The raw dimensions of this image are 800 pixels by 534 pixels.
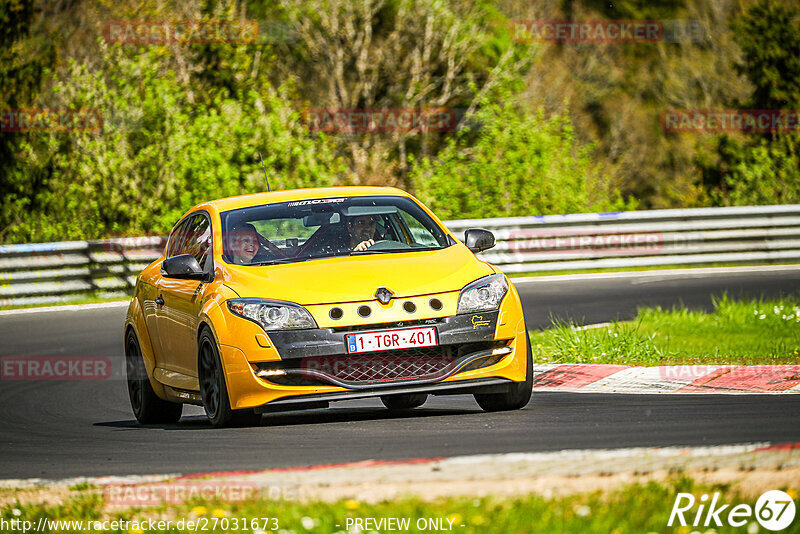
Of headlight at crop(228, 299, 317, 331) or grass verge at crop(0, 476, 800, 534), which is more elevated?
grass verge at crop(0, 476, 800, 534)

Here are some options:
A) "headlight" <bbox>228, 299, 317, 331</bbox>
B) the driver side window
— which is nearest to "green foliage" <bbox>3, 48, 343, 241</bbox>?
the driver side window

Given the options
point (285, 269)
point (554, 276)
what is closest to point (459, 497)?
point (285, 269)

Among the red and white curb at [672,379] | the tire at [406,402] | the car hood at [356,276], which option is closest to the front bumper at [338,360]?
the car hood at [356,276]

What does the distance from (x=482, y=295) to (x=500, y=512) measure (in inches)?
132

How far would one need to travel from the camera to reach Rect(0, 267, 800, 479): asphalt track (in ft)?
22.6

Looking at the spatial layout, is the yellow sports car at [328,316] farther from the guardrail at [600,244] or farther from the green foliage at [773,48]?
the green foliage at [773,48]

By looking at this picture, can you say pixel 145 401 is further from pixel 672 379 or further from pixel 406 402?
pixel 672 379

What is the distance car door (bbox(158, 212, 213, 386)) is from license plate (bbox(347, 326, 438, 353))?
123 cm

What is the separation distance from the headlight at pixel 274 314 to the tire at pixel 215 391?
0.32 meters

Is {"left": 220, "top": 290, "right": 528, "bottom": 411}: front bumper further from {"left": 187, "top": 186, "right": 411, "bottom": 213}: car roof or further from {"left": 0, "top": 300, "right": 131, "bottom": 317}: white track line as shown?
{"left": 0, "top": 300, "right": 131, "bottom": 317}: white track line

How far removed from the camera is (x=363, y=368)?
26.0 ft

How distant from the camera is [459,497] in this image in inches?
207

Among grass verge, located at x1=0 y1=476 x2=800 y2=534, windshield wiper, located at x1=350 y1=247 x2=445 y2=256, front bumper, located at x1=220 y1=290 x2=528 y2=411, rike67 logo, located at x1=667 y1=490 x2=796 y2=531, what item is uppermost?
rike67 logo, located at x1=667 y1=490 x2=796 y2=531

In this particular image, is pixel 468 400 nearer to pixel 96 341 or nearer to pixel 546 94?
pixel 96 341
